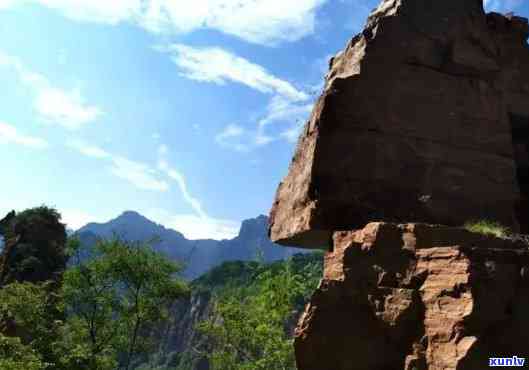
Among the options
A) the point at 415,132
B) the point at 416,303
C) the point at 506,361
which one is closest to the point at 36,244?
the point at 415,132

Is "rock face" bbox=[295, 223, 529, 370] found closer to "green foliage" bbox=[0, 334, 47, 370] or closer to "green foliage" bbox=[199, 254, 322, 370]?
"green foliage" bbox=[0, 334, 47, 370]

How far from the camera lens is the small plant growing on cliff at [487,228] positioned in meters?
10.5

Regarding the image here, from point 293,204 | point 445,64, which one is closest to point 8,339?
point 293,204

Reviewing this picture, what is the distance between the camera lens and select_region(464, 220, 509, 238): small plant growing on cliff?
34.6 ft

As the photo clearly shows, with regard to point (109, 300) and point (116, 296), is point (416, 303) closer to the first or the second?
point (109, 300)

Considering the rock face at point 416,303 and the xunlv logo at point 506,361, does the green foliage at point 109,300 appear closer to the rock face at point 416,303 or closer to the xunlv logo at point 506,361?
the rock face at point 416,303

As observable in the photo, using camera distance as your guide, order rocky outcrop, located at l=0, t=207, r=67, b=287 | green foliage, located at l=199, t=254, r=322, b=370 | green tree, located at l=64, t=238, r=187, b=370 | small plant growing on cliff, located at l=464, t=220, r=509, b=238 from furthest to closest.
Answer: rocky outcrop, located at l=0, t=207, r=67, b=287
green foliage, located at l=199, t=254, r=322, b=370
green tree, located at l=64, t=238, r=187, b=370
small plant growing on cliff, located at l=464, t=220, r=509, b=238

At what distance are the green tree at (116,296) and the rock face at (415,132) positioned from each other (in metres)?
17.0

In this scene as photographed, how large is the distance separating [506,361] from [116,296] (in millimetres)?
24339

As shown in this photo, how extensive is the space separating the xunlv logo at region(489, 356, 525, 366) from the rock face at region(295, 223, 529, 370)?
66 mm

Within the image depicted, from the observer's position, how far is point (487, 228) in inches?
Result: 432

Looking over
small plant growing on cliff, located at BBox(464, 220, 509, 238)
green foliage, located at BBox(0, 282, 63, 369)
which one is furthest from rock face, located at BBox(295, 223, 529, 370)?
green foliage, located at BBox(0, 282, 63, 369)

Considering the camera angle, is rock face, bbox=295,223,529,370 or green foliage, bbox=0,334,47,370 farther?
green foliage, bbox=0,334,47,370

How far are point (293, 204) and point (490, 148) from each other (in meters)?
5.19
